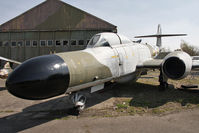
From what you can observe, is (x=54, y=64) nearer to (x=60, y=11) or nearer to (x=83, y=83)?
(x=83, y=83)

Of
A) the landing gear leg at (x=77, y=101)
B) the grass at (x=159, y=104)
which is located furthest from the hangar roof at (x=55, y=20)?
the landing gear leg at (x=77, y=101)

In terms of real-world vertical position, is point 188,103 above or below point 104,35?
below

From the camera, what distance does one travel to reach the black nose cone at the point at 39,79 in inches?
130

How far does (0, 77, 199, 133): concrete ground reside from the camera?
3.78 metres

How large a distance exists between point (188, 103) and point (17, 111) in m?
6.55

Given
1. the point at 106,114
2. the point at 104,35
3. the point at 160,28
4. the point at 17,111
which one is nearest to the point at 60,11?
the point at 160,28

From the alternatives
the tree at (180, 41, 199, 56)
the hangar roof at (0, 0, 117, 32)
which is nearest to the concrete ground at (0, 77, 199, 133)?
the hangar roof at (0, 0, 117, 32)

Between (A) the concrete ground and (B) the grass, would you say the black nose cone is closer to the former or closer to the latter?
(A) the concrete ground

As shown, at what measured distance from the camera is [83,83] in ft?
14.1

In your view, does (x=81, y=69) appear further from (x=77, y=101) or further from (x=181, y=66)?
(x=181, y=66)

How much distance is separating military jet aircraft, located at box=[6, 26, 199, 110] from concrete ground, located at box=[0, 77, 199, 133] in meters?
0.76

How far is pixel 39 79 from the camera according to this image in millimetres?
3344

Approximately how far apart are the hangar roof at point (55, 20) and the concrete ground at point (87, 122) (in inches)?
588

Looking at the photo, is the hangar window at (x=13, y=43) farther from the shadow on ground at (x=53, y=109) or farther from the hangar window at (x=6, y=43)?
the shadow on ground at (x=53, y=109)
